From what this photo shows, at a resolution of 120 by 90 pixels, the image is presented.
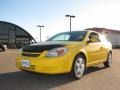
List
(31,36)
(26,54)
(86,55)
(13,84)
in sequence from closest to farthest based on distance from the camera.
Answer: (13,84), (26,54), (86,55), (31,36)

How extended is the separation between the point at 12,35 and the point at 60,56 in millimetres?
56370

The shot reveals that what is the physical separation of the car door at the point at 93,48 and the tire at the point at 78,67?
489mm

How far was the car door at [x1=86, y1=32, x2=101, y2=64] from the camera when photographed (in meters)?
7.74

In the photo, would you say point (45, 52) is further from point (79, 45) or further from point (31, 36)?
point (31, 36)

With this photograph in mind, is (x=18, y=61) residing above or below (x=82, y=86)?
above

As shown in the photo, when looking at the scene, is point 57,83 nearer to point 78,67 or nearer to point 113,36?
point 78,67

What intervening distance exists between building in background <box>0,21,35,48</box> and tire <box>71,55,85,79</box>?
53478mm

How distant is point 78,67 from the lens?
7055 mm

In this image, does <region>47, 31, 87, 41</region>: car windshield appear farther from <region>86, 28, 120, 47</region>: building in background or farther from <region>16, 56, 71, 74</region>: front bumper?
<region>86, 28, 120, 47</region>: building in background

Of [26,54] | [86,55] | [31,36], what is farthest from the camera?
[31,36]

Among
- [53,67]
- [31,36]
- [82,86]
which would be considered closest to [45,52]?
[53,67]

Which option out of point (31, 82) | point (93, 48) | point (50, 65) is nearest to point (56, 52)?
point (50, 65)

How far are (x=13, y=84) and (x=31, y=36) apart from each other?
5796 centimetres

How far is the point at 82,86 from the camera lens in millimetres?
6156
